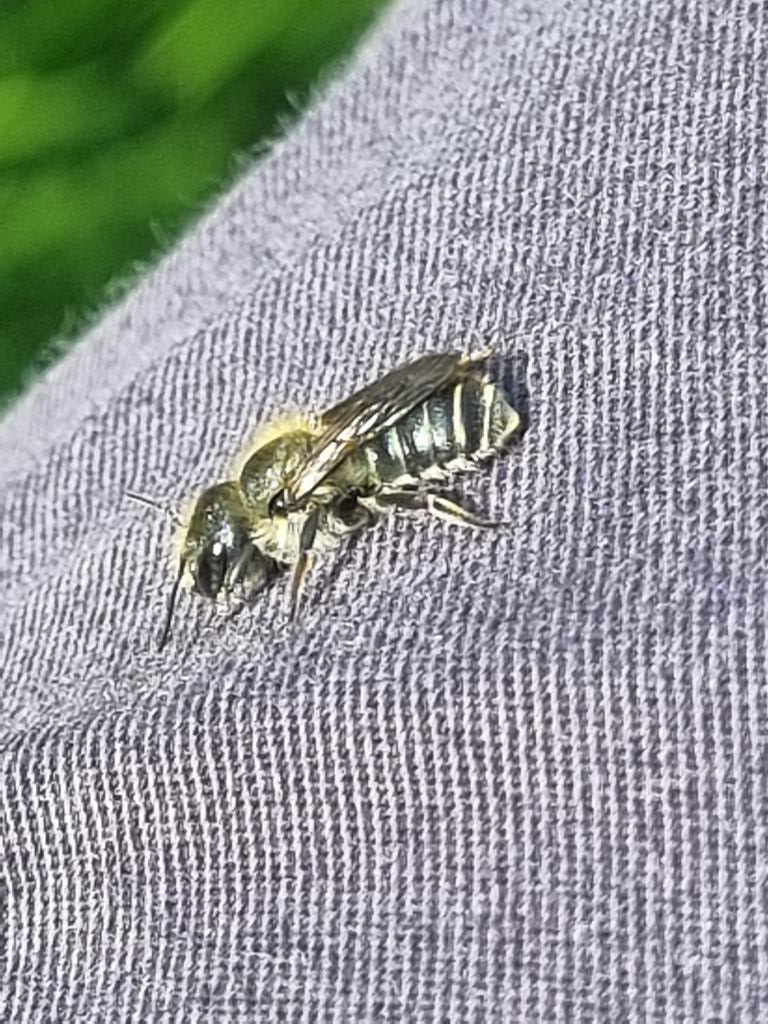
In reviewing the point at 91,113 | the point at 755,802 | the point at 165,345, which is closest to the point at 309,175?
the point at 165,345

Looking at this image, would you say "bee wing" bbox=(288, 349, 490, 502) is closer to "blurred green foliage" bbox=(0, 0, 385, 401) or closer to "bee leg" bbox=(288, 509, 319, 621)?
"bee leg" bbox=(288, 509, 319, 621)

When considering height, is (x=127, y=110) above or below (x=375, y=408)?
above

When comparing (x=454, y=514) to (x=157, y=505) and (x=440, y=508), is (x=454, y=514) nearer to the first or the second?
(x=440, y=508)

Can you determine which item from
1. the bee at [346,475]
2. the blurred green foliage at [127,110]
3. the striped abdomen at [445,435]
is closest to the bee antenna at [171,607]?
the bee at [346,475]

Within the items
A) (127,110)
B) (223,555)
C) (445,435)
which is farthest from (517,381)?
(127,110)

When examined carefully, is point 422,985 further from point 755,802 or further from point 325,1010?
point 755,802
